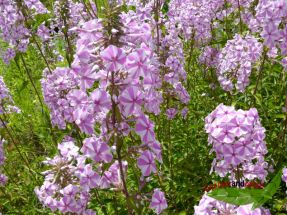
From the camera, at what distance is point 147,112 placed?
3963mm

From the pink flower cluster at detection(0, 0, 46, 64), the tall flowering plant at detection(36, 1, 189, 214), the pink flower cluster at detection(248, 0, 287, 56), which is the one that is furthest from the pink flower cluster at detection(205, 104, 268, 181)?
the pink flower cluster at detection(0, 0, 46, 64)

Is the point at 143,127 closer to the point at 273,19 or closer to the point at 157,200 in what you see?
the point at 157,200

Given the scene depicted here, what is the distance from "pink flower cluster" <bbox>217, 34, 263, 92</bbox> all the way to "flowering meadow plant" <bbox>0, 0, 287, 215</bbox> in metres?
0.01

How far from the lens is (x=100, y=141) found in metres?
2.25

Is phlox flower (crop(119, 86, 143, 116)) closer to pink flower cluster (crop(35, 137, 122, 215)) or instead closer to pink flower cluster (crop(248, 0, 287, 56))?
pink flower cluster (crop(35, 137, 122, 215))

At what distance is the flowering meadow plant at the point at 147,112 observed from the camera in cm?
209

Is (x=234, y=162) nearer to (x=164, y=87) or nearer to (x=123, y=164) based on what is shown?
(x=123, y=164)

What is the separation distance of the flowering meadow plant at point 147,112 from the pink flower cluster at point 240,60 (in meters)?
0.01

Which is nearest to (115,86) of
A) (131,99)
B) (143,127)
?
(131,99)

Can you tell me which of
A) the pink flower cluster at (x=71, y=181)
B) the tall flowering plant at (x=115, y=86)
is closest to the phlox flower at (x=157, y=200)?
the tall flowering plant at (x=115, y=86)

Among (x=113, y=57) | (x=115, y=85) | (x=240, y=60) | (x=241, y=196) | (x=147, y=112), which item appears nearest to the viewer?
(x=241, y=196)

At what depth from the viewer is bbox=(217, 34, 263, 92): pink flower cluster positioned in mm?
4211

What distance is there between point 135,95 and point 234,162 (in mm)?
861

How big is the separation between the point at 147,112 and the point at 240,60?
1.27 m
